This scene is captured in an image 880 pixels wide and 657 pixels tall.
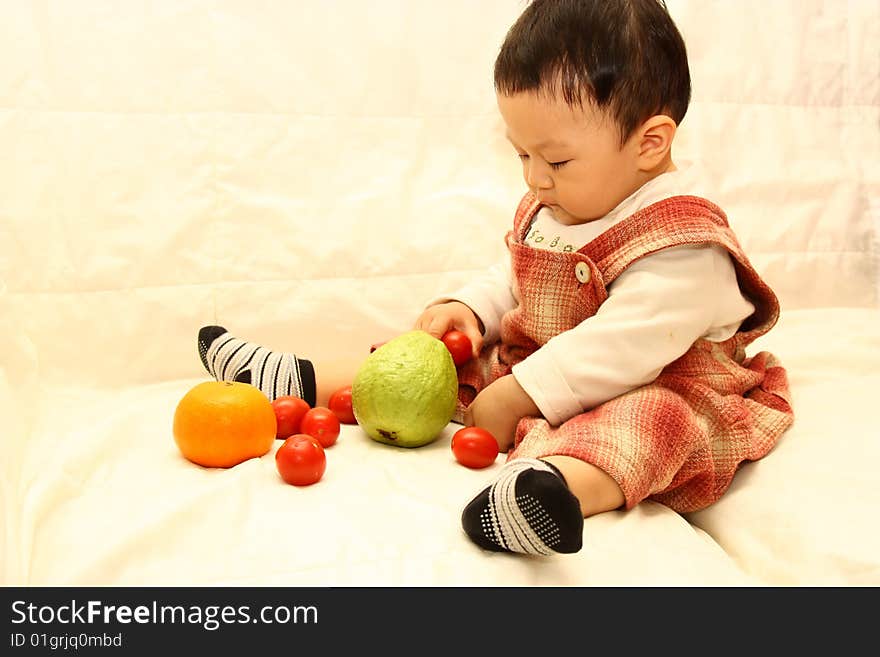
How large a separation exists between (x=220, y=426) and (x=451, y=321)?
409 millimetres

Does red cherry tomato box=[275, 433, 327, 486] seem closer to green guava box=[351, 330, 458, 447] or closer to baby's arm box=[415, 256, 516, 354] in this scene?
green guava box=[351, 330, 458, 447]

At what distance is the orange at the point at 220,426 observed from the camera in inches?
40.2

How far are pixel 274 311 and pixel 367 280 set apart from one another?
152mm

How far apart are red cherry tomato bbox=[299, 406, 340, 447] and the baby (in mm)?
182

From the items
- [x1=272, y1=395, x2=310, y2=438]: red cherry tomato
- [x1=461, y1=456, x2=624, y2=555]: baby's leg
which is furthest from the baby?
[x1=272, y1=395, x2=310, y2=438]: red cherry tomato

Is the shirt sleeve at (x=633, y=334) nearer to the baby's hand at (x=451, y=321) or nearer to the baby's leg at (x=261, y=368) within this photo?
the baby's hand at (x=451, y=321)

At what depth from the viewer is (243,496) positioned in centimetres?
93

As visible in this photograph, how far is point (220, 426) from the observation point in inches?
40.1

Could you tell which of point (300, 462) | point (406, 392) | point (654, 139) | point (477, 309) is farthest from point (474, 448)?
point (654, 139)

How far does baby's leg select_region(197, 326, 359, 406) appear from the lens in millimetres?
1234

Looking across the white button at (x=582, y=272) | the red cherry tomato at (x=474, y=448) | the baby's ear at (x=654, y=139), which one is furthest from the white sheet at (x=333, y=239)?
the baby's ear at (x=654, y=139)

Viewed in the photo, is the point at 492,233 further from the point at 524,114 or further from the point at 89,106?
the point at 89,106
